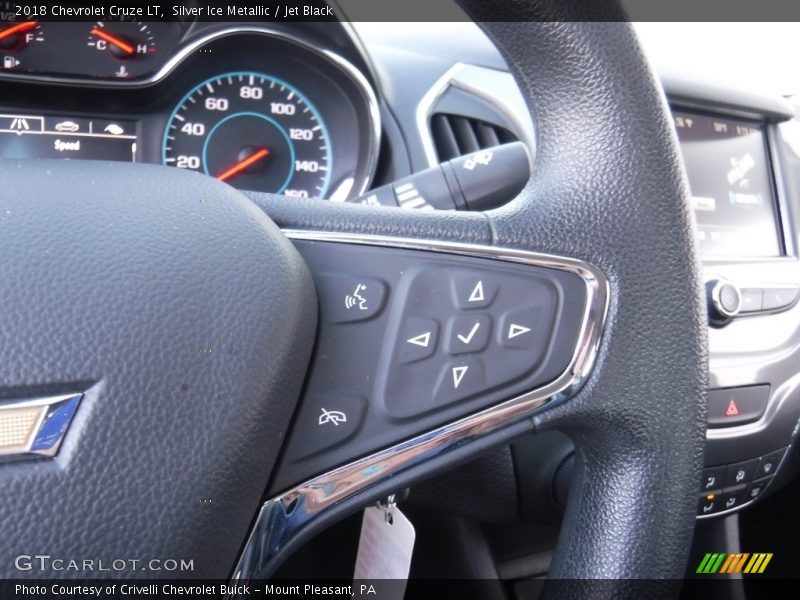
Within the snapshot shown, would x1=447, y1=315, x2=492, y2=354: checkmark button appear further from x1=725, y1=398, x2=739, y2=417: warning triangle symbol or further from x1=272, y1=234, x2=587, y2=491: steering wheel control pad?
x1=725, y1=398, x2=739, y2=417: warning triangle symbol

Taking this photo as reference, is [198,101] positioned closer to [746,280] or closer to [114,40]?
[114,40]

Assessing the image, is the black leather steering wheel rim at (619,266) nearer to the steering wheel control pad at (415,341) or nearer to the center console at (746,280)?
the steering wheel control pad at (415,341)

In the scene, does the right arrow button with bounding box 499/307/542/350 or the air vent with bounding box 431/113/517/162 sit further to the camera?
the air vent with bounding box 431/113/517/162

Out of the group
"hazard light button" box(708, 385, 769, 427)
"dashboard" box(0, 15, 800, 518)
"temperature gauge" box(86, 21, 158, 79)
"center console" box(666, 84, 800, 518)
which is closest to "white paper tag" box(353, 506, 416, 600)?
"center console" box(666, 84, 800, 518)

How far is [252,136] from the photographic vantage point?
1.47m

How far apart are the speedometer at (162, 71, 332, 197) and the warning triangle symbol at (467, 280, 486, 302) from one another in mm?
862

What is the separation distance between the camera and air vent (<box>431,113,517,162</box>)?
4.33 ft

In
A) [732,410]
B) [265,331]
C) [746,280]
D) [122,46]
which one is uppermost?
[122,46]

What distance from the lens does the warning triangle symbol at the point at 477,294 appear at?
0.62 metres

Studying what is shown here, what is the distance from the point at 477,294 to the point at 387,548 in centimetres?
22

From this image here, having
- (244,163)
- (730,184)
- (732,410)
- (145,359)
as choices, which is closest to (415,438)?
(145,359)

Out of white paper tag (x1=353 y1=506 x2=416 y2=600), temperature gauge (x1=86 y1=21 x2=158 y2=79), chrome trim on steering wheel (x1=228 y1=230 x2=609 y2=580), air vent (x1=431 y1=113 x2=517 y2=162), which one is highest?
temperature gauge (x1=86 y1=21 x2=158 y2=79)

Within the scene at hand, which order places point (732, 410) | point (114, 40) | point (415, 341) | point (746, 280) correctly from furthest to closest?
point (114, 40) < point (746, 280) < point (732, 410) < point (415, 341)

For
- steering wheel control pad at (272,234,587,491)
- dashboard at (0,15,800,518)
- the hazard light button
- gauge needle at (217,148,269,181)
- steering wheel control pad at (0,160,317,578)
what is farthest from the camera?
gauge needle at (217,148,269,181)
